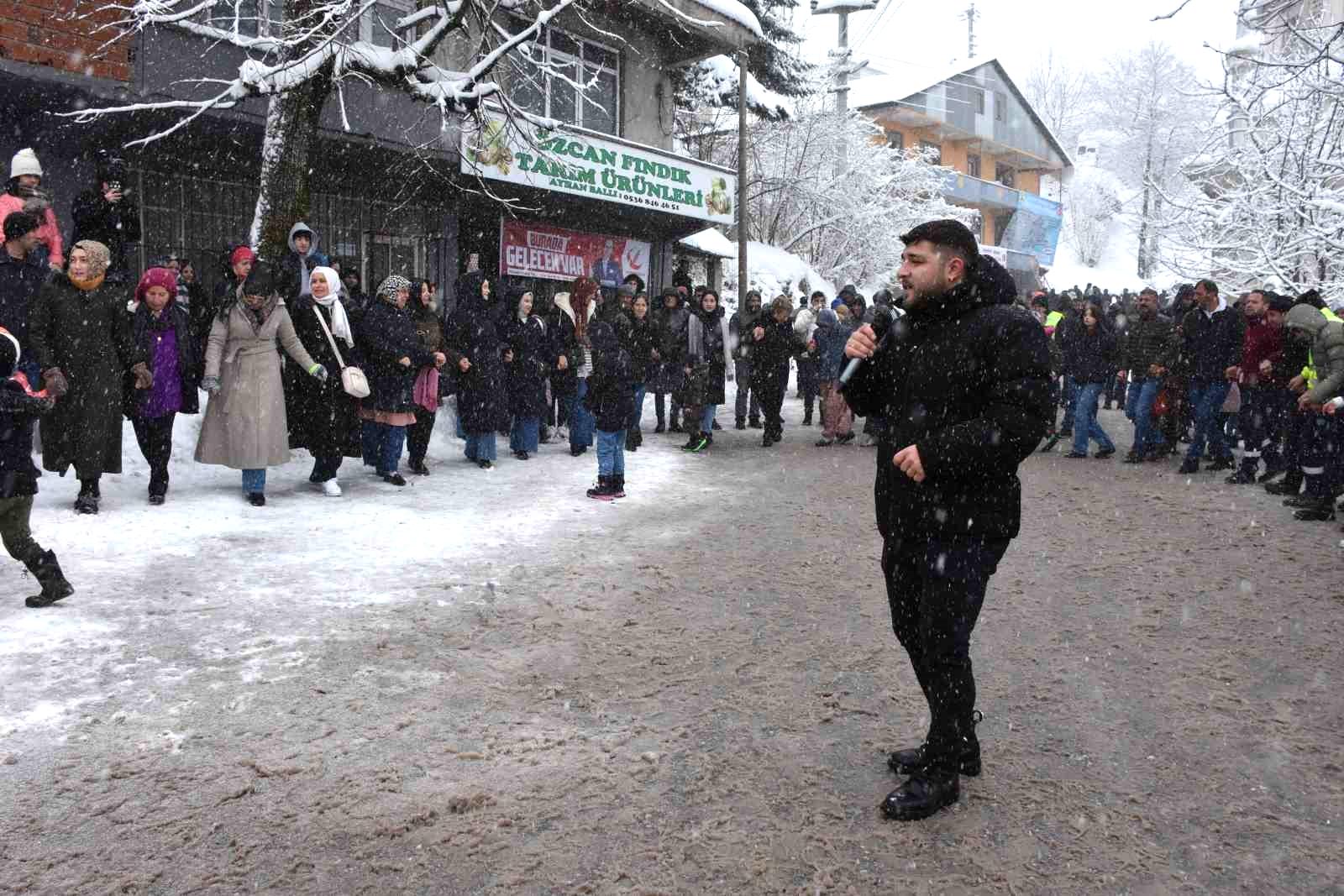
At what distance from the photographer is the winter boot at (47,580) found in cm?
495

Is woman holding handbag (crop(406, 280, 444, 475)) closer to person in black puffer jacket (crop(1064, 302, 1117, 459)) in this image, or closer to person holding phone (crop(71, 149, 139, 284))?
person holding phone (crop(71, 149, 139, 284))

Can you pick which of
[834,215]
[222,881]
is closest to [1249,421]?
[222,881]

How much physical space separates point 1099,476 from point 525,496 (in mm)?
6033

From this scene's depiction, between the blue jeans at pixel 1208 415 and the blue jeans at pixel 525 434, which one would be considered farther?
the blue jeans at pixel 525 434

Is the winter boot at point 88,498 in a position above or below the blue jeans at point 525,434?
below

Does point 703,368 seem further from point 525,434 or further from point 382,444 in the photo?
point 382,444

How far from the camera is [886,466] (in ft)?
10.7

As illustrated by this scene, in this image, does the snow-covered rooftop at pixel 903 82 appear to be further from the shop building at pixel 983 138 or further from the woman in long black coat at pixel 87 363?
the woman in long black coat at pixel 87 363

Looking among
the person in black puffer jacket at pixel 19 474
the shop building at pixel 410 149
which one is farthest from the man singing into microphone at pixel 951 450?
the shop building at pixel 410 149

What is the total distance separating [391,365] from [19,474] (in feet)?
13.4

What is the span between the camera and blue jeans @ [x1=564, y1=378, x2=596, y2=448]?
11.2 meters

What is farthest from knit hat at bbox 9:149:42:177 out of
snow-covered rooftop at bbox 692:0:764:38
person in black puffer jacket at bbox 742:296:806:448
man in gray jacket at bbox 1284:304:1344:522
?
snow-covered rooftop at bbox 692:0:764:38

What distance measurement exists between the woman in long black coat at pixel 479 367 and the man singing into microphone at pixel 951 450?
715cm

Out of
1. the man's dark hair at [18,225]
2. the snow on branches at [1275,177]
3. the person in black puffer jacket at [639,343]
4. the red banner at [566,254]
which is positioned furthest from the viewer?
the red banner at [566,254]
